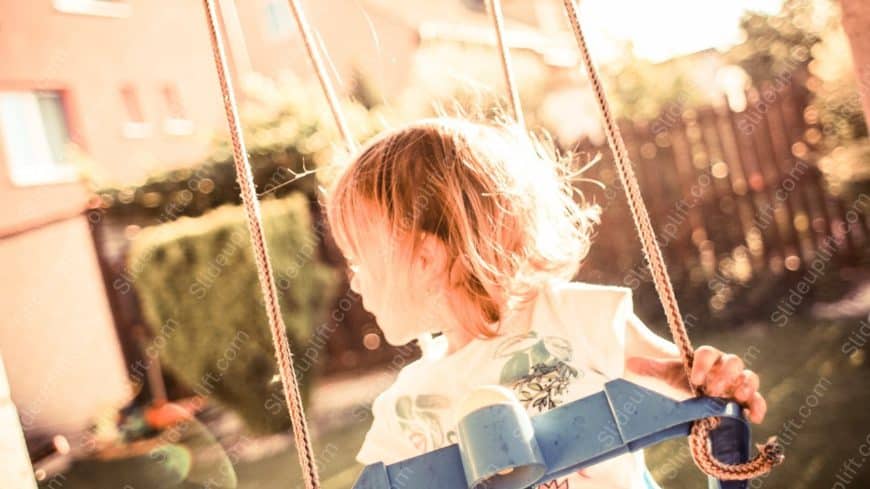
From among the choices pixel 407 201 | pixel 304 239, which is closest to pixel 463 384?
pixel 407 201

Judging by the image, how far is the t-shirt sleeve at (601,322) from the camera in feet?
2.84

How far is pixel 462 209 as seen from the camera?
939 mm

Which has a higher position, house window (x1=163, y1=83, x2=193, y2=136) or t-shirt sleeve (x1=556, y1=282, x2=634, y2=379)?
house window (x1=163, y1=83, x2=193, y2=136)

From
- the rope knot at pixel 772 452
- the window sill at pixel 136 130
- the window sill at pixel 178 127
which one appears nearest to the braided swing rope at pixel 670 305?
the rope knot at pixel 772 452

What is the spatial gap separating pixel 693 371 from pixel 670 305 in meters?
0.06

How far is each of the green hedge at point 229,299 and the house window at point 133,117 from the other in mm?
2533

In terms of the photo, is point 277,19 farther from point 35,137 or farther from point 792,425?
point 792,425

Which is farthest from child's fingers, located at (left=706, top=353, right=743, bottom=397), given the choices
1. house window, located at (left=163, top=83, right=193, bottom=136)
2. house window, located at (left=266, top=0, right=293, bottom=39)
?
house window, located at (left=266, top=0, right=293, bottom=39)

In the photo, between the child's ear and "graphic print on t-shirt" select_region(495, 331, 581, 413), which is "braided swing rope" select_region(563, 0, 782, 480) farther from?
the child's ear

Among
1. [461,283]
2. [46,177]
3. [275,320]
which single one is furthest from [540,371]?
[46,177]

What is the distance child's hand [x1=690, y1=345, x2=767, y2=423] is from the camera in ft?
2.16

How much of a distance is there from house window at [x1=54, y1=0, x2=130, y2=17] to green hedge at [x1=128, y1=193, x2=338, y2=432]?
9.18ft

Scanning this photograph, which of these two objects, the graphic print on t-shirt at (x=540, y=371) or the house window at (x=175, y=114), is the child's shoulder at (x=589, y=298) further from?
the house window at (x=175, y=114)

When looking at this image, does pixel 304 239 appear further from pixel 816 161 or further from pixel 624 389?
pixel 624 389
